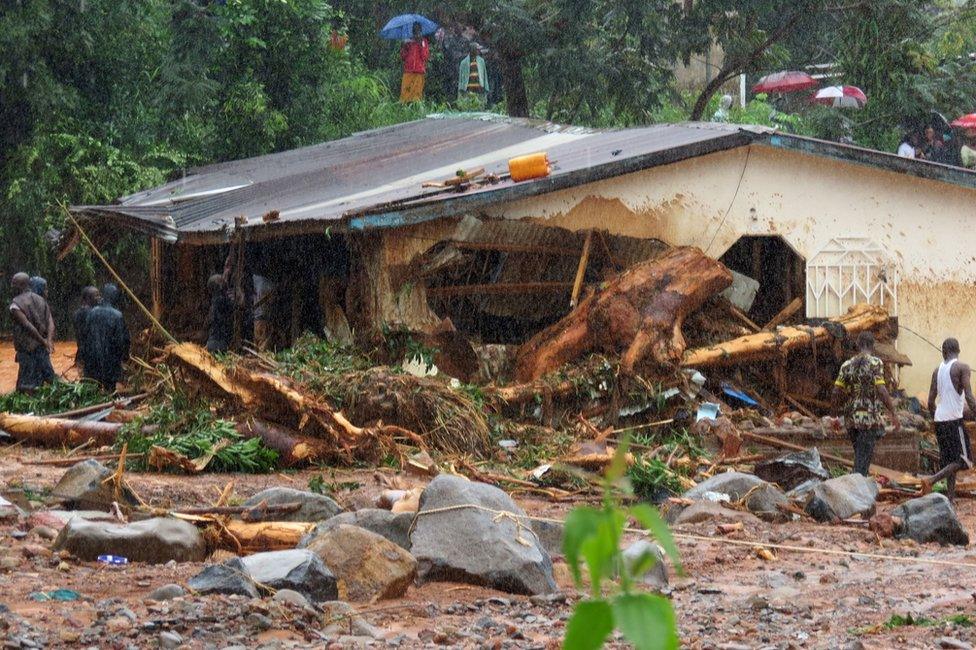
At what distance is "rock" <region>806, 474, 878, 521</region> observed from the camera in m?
9.16

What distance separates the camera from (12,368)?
20.0 m

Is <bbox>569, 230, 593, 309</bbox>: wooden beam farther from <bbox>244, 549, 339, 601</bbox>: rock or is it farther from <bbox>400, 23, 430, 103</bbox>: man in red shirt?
<bbox>400, 23, 430, 103</bbox>: man in red shirt

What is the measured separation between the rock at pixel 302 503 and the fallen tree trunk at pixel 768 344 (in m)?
5.06

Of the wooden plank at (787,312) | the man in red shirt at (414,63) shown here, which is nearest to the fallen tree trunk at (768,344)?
the wooden plank at (787,312)

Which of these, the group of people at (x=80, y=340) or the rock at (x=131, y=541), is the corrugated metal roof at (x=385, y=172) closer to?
the group of people at (x=80, y=340)

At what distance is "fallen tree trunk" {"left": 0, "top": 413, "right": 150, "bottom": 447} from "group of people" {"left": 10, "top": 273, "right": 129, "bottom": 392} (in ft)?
6.45

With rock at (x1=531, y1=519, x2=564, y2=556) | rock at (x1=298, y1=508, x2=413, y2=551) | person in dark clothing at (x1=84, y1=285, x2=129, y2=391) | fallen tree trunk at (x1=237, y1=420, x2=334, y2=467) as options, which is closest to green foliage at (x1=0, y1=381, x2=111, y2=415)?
person in dark clothing at (x1=84, y1=285, x2=129, y2=391)

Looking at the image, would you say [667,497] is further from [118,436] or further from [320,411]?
[118,436]

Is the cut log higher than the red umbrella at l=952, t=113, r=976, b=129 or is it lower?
lower

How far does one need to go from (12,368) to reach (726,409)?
11.9 meters

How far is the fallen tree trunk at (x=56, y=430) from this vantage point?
11.5 meters

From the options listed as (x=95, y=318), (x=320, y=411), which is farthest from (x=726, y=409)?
(x=95, y=318)

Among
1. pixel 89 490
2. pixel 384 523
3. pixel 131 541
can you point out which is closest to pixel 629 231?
pixel 89 490

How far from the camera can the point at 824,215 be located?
13.9 meters
